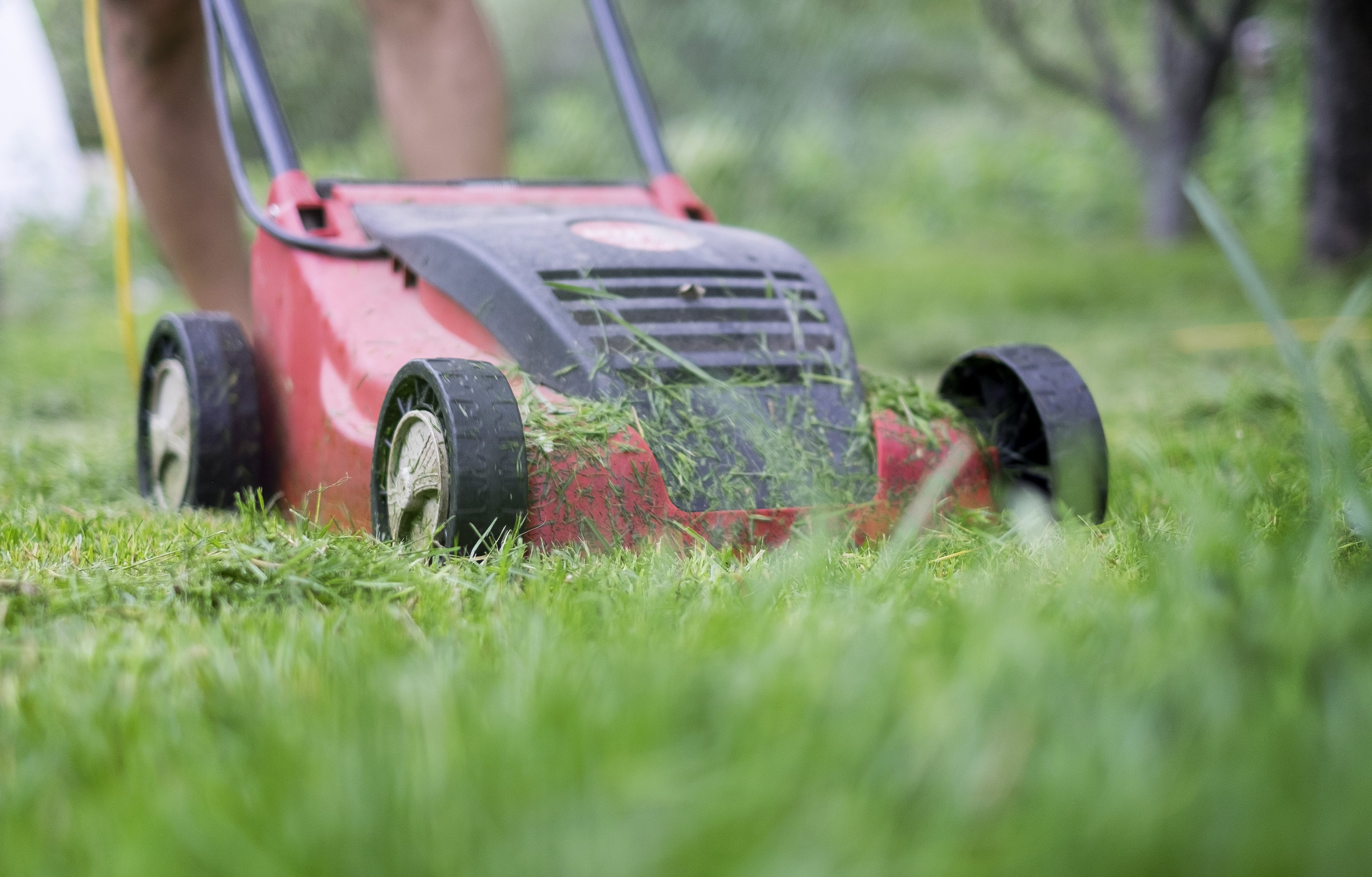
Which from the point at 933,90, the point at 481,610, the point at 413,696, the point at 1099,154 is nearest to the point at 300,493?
the point at 481,610

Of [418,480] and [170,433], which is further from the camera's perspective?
[170,433]

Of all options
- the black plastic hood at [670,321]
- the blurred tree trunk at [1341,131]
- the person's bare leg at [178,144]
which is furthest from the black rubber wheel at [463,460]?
the blurred tree trunk at [1341,131]

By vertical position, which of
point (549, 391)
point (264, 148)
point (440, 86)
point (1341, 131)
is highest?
point (1341, 131)

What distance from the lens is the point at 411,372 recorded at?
1275mm

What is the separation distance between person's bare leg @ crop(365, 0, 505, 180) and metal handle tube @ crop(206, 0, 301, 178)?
272mm

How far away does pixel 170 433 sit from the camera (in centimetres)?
185

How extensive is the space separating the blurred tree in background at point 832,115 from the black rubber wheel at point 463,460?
9.90 ft

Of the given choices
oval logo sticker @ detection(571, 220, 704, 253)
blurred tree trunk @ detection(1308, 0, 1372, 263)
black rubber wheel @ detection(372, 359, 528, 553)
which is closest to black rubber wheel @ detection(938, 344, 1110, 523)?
oval logo sticker @ detection(571, 220, 704, 253)

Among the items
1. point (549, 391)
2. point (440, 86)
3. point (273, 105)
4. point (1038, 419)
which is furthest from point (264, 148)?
point (1038, 419)

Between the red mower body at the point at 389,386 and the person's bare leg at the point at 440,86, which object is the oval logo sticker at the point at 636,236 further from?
the person's bare leg at the point at 440,86

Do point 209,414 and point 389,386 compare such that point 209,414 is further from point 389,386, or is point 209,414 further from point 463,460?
point 463,460

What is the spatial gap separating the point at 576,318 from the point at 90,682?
0.76 metres

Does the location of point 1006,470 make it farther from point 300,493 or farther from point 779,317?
point 300,493

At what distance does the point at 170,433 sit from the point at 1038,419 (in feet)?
4.11
